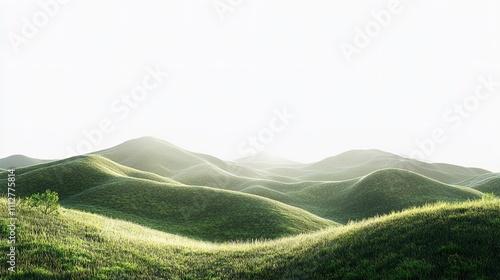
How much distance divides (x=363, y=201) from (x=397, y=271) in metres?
65.0

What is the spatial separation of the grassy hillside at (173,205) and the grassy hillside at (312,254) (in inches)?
1037

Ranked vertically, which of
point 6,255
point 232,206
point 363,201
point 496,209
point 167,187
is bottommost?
point 363,201

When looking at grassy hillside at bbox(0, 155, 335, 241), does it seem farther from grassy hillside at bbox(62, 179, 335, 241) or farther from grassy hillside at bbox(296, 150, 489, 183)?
grassy hillside at bbox(296, 150, 489, 183)

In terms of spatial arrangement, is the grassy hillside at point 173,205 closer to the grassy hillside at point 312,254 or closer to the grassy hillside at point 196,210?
the grassy hillside at point 196,210

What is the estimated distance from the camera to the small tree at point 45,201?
22266 mm

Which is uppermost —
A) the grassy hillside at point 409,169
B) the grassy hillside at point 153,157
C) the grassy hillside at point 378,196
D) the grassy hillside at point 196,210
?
A: the grassy hillside at point 153,157

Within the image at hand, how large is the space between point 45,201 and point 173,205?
115 feet

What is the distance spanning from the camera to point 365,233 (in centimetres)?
1709

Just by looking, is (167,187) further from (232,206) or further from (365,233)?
(365,233)

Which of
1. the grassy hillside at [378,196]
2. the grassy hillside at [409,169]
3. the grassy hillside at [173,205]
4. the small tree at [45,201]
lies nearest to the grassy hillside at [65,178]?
the grassy hillside at [173,205]

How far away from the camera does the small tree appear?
877 inches

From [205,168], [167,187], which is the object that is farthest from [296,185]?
[167,187]

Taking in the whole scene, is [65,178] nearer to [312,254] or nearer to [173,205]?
[173,205]

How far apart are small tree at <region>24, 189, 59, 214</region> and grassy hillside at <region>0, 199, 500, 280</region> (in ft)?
6.10
